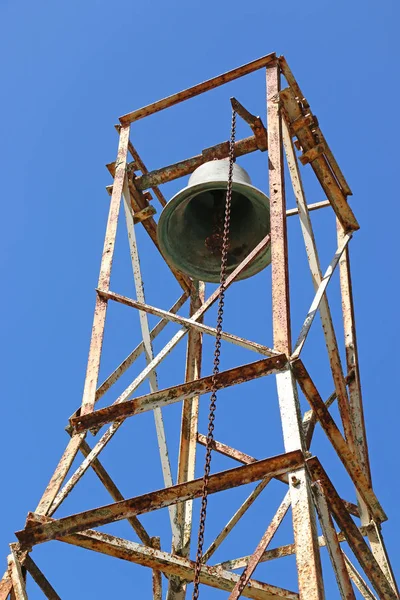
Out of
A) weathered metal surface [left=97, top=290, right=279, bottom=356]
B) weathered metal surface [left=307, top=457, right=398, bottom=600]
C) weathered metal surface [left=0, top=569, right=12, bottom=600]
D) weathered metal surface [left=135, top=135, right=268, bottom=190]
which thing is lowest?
weathered metal surface [left=0, top=569, right=12, bottom=600]

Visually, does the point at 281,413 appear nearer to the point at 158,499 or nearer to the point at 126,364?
the point at 158,499

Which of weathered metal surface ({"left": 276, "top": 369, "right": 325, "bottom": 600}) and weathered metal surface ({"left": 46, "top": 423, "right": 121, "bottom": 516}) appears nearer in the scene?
weathered metal surface ({"left": 276, "top": 369, "right": 325, "bottom": 600})

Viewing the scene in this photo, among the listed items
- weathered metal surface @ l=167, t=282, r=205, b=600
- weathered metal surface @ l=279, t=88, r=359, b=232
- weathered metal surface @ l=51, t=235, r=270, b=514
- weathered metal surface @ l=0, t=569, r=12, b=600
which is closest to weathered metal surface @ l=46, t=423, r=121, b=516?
weathered metal surface @ l=51, t=235, r=270, b=514

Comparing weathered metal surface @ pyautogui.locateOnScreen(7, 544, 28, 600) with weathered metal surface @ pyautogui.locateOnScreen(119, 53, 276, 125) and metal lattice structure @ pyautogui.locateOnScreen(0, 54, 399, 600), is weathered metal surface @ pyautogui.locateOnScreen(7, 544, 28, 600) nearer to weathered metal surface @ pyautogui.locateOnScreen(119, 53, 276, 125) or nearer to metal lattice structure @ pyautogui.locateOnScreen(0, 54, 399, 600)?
metal lattice structure @ pyautogui.locateOnScreen(0, 54, 399, 600)

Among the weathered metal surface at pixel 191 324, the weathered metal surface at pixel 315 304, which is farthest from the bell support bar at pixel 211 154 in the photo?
the weathered metal surface at pixel 191 324

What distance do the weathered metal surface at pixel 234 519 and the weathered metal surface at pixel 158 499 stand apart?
2.08 meters

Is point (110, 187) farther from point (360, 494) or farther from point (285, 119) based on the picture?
point (360, 494)

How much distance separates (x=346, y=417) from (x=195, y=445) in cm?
160

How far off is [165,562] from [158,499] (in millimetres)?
914

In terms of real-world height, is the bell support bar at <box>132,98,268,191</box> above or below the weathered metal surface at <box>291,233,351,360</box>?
above

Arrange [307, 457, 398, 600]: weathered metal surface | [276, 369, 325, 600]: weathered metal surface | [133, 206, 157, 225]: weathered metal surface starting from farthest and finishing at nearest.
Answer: [133, 206, 157, 225]: weathered metal surface
[307, 457, 398, 600]: weathered metal surface
[276, 369, 325, 600]: weathered metal surface

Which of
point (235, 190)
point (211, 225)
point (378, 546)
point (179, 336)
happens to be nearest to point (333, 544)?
point (378, 546)

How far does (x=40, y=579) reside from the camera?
5.46 metres

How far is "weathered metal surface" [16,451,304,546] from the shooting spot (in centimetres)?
486
